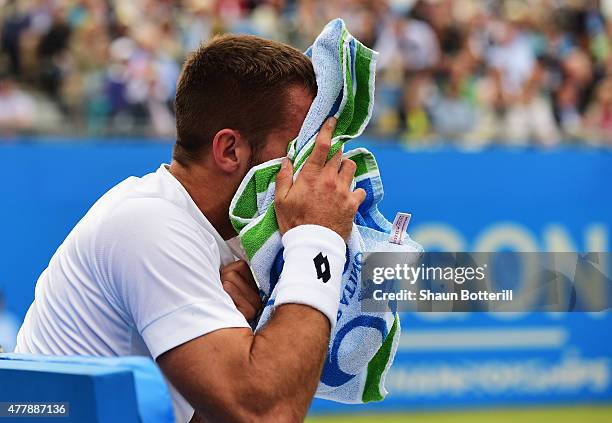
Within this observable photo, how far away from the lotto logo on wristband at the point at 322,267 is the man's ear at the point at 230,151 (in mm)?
370

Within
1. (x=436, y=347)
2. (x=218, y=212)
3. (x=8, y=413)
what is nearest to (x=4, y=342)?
(x=436, y=347)

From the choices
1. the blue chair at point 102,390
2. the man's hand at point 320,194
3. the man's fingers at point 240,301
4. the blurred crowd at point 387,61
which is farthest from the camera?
the blurred crowd at point 387,61

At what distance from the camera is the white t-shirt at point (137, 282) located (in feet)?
6.86

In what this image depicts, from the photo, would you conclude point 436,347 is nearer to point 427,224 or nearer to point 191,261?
point 427,224

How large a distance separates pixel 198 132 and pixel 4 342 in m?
4.83

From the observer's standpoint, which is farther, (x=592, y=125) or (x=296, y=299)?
(x=592, y=125)

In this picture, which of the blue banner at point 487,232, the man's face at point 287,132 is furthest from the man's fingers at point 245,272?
the blue banner at point 487,232

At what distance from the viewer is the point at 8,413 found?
1.70 meters

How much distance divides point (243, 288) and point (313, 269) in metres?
0.29

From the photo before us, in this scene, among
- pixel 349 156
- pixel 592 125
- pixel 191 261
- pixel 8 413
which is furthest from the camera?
pixel 592 125

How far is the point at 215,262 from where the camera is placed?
2.30 m

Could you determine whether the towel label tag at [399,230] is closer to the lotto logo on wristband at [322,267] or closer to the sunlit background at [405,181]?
the lotto logo on wristband at [322,267]

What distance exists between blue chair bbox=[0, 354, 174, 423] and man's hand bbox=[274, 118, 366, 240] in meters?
0.68

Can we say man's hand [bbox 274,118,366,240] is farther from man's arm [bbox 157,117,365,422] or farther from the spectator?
the spectator
